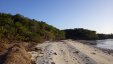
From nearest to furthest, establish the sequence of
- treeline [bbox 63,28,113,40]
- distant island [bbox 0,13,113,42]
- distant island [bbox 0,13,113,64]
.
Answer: distant island [bbox 0,13,113,64]
distant island [bbox 0,13,113,42]
treeline [bbox 63,28,113,40]

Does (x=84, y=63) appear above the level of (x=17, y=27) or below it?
below

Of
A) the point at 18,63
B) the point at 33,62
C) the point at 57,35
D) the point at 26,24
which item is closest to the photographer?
the point at 18,63

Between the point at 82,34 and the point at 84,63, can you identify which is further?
the point at 82,34

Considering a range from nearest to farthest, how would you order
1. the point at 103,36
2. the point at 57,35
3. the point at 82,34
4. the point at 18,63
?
the point at 18,63 < the point at 57,35 < the point at 82,34 < the point at 103,36

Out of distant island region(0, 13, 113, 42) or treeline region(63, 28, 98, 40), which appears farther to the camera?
treeline region(63, 28, 98, 40)

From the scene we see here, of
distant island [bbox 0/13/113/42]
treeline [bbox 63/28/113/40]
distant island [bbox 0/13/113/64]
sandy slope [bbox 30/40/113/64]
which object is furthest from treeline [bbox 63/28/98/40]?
sandy slope [bbox 30/40/113/64]

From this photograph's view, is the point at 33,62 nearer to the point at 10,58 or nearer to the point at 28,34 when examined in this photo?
the point at 10,58

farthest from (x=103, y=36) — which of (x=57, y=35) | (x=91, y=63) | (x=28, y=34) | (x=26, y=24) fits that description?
(x=91, y=63)

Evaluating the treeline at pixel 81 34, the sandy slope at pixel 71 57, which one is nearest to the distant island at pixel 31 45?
the sandy slope at pixel 71 57

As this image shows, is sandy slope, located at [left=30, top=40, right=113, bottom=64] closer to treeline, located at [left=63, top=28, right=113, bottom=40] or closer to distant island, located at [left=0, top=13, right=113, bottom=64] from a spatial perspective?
distant island, located at [left=0, top=13, right=113, bottom=64]

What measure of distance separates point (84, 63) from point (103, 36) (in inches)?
4799

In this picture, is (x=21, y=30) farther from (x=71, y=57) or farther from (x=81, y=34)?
(x=81, y=34)

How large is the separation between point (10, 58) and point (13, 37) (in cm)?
2845

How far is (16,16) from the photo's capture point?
6225 cm
